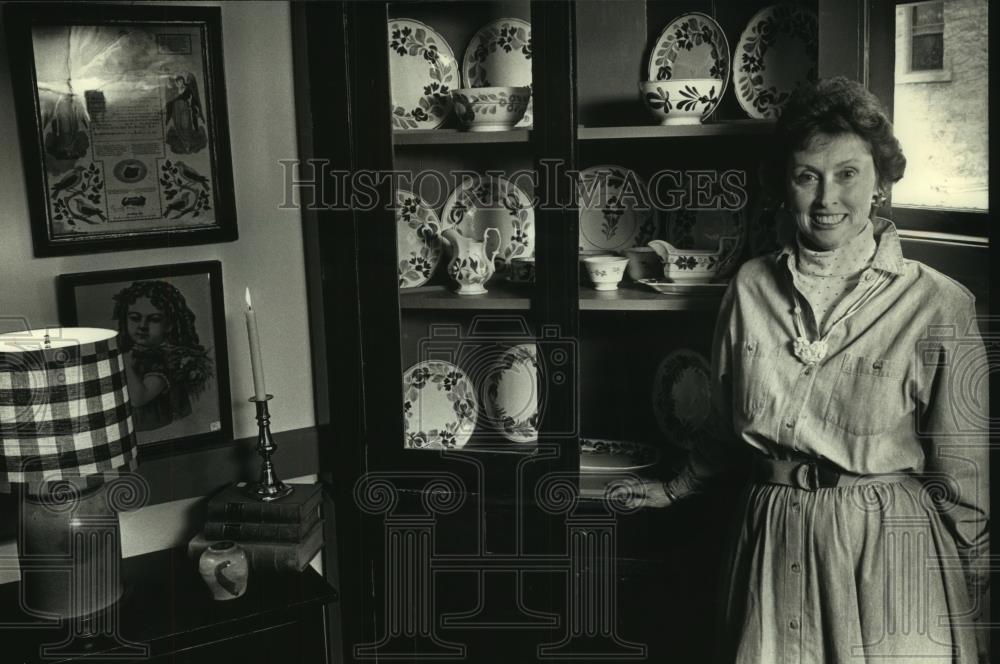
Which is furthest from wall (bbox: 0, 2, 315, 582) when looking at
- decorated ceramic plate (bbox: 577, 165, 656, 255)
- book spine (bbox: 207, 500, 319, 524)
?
decorated ceramic plate (bbox: 577, 165, 656, 255)

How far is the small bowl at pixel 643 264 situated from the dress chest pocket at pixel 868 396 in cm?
45

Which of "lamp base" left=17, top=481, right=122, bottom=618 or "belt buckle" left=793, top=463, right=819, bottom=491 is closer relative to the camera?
"belt buckle" left=793, top=463, right=819, bottom=491

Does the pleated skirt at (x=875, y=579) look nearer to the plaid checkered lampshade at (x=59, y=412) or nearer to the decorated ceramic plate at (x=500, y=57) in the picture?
the decorated ceramic plate at (x=500, y=57)

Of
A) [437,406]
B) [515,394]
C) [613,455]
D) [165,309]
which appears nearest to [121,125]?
[165,309]

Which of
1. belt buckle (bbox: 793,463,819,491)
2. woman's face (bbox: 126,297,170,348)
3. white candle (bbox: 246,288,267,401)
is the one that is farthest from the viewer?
woman's face (bbox: 126,297,170,348)

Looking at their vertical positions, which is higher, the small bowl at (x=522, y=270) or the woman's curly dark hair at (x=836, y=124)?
the woman's curly dark hair at (x=836, y=124)

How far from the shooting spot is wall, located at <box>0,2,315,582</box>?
2.10 meters

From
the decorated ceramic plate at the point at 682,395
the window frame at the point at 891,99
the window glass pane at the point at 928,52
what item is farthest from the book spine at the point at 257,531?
the window glass pane at the point at 928,52

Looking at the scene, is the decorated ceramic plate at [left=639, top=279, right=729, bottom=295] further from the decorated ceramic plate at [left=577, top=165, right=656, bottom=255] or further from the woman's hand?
the woman's hand

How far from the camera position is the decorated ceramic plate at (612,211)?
1845mm

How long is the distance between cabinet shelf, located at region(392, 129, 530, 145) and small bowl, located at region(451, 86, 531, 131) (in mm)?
16

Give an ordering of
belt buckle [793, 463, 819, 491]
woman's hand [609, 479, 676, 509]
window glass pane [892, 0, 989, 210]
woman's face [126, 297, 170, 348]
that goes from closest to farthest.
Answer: window glass pane [892, 0, 989, 210] < belt buckle [793, 463, 819, 491] < woman's hand [609, 479, 676, 509] < woman's face [126, 297, 170, 348]

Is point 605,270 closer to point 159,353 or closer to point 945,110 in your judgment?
point 945,110

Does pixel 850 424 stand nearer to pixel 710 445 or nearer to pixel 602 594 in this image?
pixel 710 445
